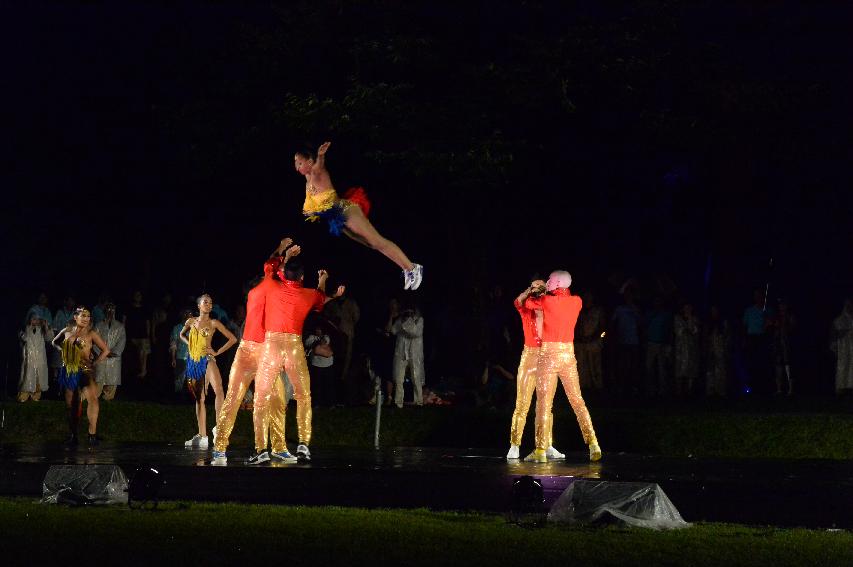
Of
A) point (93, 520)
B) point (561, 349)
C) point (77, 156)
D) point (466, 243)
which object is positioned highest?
point (77, 156)

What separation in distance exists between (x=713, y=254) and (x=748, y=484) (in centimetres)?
1306

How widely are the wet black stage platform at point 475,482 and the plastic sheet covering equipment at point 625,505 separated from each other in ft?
2.80

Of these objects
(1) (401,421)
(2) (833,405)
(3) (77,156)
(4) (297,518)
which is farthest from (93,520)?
(3) (77,156)

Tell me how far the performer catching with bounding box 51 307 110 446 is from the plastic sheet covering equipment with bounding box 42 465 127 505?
6.72 metres

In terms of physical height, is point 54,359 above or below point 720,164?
below

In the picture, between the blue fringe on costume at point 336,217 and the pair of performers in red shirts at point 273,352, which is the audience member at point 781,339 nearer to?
the pair of performers in red shirts at point 273,352

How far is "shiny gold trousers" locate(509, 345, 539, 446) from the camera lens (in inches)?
646

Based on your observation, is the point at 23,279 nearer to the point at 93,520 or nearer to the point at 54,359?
the point at 54,359

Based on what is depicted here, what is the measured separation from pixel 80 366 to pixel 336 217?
5.78 meters

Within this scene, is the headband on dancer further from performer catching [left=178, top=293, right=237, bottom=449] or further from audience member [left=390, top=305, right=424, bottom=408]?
audience member [left=390, top=305, right=424, bottom=408]

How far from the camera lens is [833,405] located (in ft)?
68.4

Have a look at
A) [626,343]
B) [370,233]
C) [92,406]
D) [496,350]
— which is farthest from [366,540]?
[626,343]

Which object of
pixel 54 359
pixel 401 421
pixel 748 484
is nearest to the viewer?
pixel 748 484

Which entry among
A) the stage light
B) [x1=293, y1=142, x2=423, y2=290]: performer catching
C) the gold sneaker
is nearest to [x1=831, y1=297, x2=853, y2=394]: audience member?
the gold sneaker
